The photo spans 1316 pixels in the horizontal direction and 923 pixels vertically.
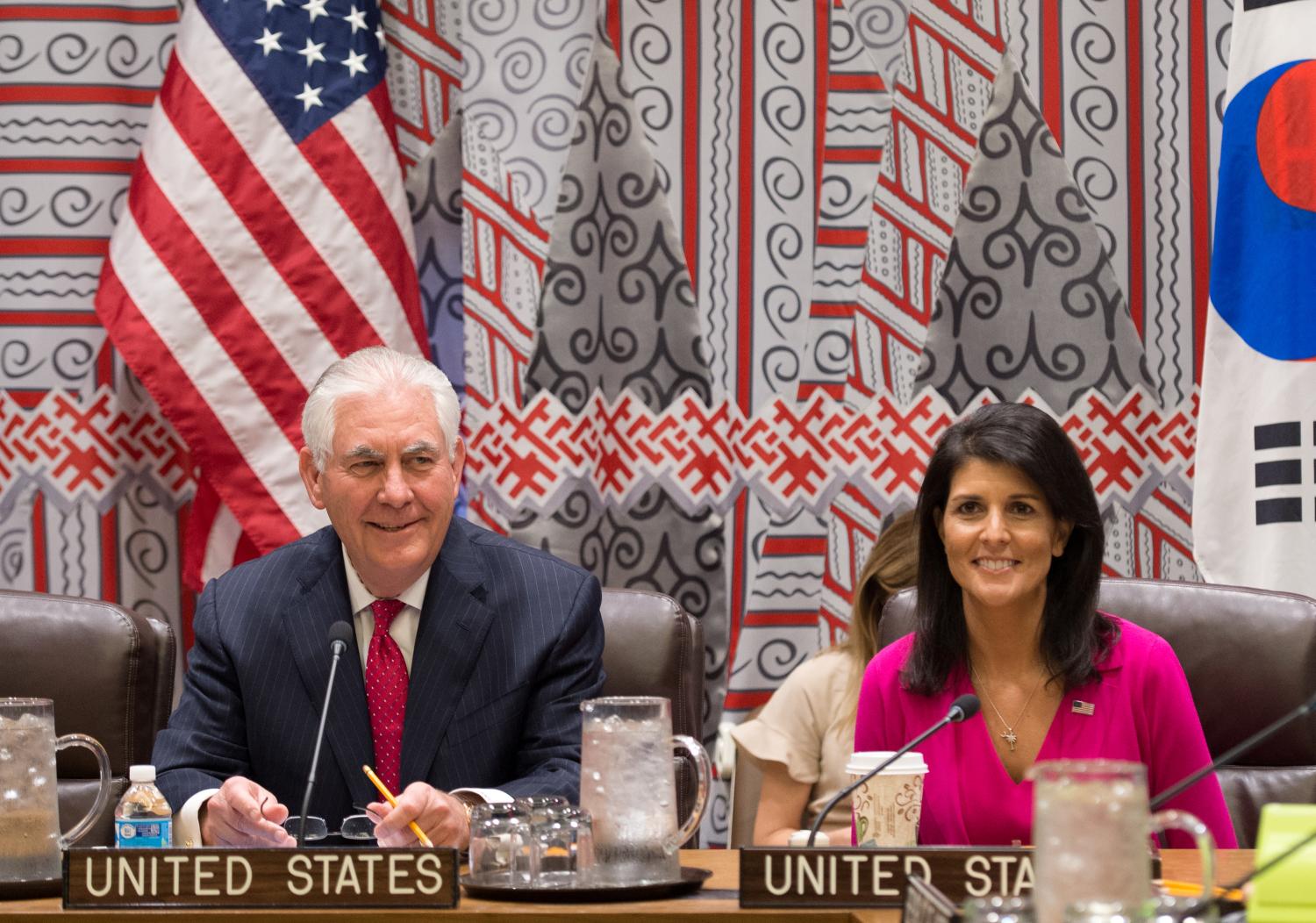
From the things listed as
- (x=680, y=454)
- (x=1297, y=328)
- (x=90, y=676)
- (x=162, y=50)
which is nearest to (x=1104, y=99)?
(x=1297, y=328)

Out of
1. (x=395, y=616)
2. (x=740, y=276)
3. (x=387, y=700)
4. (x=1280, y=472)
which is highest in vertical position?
(x=740, y=276)

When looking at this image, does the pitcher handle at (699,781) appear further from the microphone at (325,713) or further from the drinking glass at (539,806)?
the microphone at (325,713)

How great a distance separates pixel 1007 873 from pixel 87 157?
290cm

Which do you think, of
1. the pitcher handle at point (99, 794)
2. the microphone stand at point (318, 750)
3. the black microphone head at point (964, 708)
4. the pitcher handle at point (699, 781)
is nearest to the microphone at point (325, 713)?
the microphone stand at point (318, 750)

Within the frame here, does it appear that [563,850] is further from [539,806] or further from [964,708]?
[964,708]

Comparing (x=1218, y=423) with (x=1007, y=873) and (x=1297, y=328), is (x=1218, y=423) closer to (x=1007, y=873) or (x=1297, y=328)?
(x=1297, y=328)

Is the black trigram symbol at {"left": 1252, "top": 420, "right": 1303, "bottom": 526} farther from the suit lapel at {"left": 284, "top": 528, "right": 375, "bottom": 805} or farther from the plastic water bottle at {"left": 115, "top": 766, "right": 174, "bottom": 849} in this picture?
the plastic water bottle at {"left": 115, "top": 766, "right": 174, "bottom": 849}

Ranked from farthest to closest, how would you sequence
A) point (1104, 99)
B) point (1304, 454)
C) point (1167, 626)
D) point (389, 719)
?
point (1104, 99) < point (1304, 454) < point (1167, 626) < point (389, 719)

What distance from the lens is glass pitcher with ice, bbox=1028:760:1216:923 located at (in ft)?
3.48

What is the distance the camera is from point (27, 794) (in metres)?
1.68

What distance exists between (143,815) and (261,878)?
0.37 metres

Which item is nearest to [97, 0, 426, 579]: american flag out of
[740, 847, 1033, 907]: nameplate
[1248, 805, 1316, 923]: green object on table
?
[740, 847, 1033, 907]: nameplate

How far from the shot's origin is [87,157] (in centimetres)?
364

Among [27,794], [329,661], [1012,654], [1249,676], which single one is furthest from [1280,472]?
[27,794]
